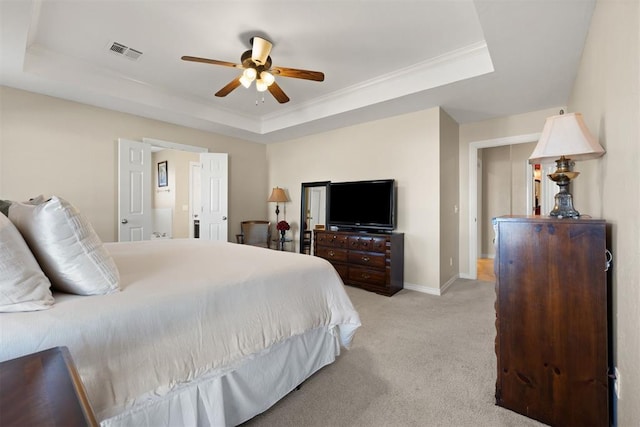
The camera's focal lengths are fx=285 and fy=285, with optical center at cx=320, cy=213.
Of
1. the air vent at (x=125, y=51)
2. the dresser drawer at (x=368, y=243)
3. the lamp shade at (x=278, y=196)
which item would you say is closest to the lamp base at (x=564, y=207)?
the dresser drawer at (x=368, y=243)

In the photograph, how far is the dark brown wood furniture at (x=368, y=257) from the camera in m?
3.71

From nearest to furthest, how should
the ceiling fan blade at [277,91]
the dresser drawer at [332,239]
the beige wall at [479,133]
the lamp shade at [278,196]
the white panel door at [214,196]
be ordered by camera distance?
1. the ceiling fan blade at [277,91]
2. the beige wall at [479,133]
3. the dresser drawer at [332,239]
4. the white panel door at [214,196]
5. the lamp shade at [278,196]

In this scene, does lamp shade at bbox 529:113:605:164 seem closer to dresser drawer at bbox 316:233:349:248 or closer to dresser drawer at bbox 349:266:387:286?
dresser drawer at bbox 349:266:387:286

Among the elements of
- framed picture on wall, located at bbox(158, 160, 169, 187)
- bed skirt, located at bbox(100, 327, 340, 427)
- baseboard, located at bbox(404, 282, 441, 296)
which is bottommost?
baseboard, located at bbox(404, 282, 441, 296)

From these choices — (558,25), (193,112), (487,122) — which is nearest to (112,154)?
(193,112)

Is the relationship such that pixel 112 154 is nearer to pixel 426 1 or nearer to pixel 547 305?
pixel 426 1

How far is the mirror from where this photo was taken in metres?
4.90

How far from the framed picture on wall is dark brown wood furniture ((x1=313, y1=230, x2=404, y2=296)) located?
4631mm

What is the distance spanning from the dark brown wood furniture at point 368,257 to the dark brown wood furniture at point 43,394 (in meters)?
3.36

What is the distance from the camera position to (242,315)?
1.37 m

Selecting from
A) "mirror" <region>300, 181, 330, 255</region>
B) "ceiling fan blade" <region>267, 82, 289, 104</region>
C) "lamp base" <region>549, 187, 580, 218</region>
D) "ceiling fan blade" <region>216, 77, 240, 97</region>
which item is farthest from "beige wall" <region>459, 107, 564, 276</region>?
"ceiling fan blade" <region>216, 77, 240, 97</region>

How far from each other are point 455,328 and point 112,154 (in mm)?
4721

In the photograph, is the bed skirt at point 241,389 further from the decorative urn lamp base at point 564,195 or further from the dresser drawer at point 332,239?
the dresser drawer at point 332,239

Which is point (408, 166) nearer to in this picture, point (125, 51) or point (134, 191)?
point (125, 51)
